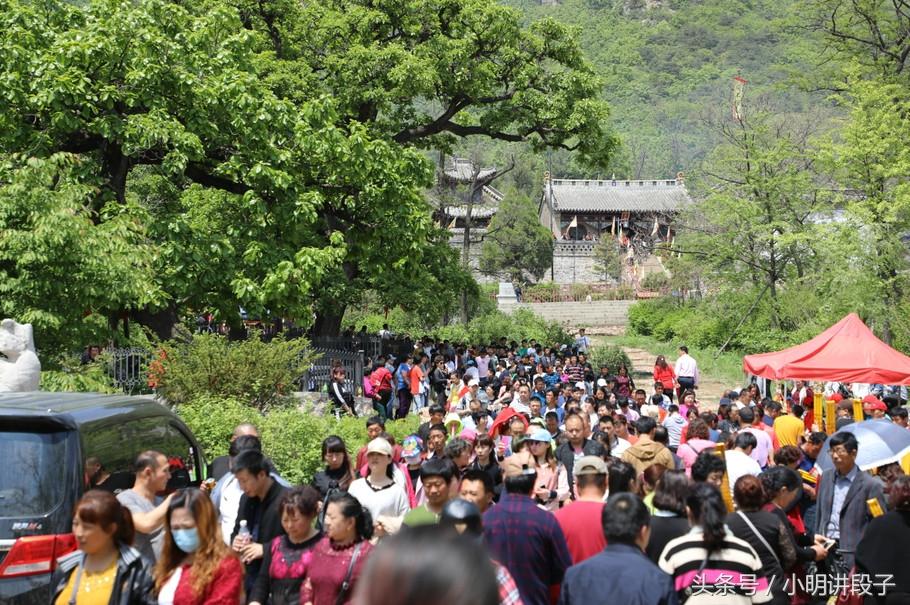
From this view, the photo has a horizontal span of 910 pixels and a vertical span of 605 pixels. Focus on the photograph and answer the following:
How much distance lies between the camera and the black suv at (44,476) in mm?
6148

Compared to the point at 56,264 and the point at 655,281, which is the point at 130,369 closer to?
the point at 56,264

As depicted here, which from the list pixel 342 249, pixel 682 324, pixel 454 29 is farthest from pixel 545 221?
pixel 342 249

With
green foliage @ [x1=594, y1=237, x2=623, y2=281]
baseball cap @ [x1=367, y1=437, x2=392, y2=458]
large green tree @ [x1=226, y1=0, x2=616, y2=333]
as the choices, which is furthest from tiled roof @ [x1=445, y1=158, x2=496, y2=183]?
baseball cap @ [x1=367, y1=437, x2=392, y2=458]

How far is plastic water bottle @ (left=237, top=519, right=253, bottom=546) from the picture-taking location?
608 centimetres

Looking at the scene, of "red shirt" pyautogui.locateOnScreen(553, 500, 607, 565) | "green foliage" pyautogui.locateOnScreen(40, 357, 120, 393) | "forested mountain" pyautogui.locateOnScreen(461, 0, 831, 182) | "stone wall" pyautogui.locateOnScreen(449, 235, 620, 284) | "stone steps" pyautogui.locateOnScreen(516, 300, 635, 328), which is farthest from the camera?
"forested mountain" pyautogui.locateOnScreen(461, 0, 831, 182)

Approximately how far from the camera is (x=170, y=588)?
16.7ft

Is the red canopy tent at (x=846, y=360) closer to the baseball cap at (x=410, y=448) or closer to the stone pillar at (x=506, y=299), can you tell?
the baseball cap at (x=410, y=448)

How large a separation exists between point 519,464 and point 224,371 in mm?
8392

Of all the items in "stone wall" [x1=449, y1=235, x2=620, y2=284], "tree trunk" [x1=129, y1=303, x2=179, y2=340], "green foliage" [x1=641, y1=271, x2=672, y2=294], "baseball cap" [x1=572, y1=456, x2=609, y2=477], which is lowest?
"baseball cap" [x1=572, y1=456, x2=609, y2=477]

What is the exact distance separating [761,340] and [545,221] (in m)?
44.3

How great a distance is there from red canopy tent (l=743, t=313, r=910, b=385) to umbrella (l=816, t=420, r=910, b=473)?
21.3ft

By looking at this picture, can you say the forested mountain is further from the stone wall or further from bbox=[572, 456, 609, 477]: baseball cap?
bbox=[572, 456, 609, 477]: baseball cap

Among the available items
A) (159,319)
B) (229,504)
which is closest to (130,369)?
(159,319)

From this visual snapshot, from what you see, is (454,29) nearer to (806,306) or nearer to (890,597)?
(806,306)
